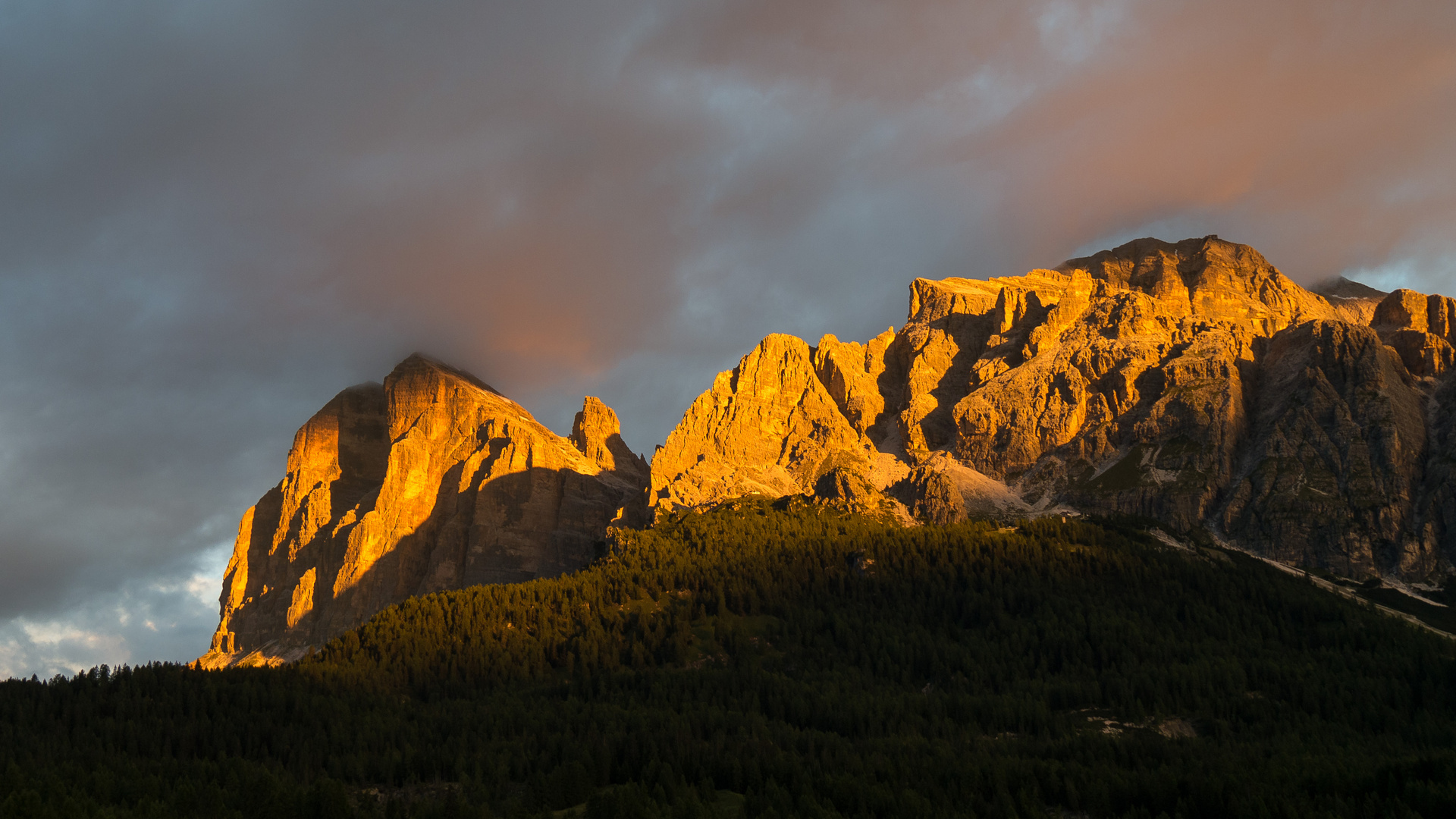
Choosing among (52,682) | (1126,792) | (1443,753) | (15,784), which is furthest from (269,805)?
(1443,753)

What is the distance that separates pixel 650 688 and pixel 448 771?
50.4m

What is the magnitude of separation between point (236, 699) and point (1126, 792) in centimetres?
12727

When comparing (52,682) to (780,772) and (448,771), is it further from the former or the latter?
(780,772)

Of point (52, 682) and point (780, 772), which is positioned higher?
point (52, 682)

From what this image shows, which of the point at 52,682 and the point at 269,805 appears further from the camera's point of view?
the point at 52,682

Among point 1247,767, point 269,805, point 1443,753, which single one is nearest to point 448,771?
point 269,805

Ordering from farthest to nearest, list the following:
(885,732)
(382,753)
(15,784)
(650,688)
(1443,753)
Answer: (650,688) < (885,732) < (382,753) < (1443,753) < (15,784)

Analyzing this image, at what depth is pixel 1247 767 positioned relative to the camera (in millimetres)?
144375

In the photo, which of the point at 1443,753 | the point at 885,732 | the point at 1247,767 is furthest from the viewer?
the point at 885,732

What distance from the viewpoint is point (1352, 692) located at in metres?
182

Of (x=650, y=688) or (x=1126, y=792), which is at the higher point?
(x=650, y=688)

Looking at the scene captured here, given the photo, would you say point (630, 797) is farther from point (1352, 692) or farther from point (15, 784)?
point (1352, 692)

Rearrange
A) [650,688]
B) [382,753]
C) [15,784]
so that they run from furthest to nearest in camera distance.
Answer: [650,688] → [382,753] → [15,784]

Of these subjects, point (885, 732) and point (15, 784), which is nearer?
point (15, 784)
